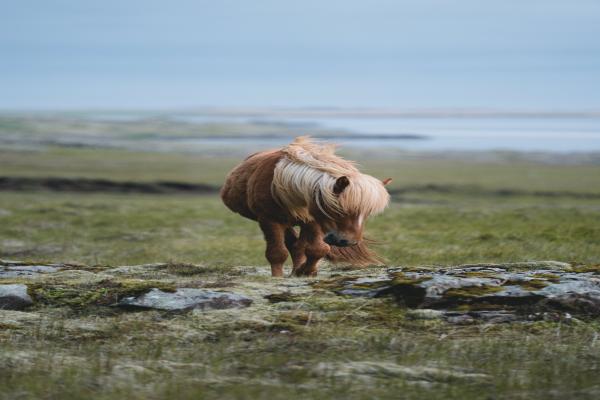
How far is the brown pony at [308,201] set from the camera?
33.7ft

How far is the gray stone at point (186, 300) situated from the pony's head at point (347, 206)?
7.09 ft

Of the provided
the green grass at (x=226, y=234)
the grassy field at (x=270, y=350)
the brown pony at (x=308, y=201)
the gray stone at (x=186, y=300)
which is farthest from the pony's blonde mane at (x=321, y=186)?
the green grass at (x=226, y=234)

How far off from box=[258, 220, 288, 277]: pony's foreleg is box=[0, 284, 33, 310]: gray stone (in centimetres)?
376

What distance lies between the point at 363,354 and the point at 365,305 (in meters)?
1.47

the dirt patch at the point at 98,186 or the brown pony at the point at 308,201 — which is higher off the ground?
the brown pony at the point at 308,201

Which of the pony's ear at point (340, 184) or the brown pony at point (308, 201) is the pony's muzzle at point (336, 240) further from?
the pony's ear at point (340, 184)

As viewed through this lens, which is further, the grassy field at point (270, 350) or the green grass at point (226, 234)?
the green grass at point (226, 234)

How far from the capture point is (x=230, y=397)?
19.1 ft

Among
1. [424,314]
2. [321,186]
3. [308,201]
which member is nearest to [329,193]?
[321,186]

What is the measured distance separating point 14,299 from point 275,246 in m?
4.00

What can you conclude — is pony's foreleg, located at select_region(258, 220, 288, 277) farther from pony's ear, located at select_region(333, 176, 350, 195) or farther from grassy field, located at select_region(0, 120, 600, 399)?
pony's ear, located at select_region(333, 176, 350, 195)

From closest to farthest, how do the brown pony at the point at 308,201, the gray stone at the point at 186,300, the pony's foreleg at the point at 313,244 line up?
1. the gray stone at the point at 186,300
2. the brown pony at the point at 308,201
3. the pony's foreleg at the point at 313,244

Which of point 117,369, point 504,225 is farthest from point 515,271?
point 504,225

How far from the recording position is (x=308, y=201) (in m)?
10.5
